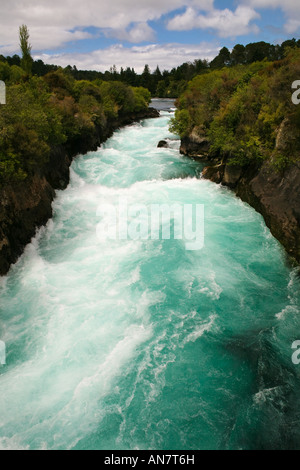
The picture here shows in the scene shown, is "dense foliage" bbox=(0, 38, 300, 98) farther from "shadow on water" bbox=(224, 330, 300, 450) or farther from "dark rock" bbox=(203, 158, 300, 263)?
"shadow on water" bbox=(224, 330, 300, 450)

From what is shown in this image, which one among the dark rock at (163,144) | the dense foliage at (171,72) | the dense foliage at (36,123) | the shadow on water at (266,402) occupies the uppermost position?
the dense foliage at (171,72)

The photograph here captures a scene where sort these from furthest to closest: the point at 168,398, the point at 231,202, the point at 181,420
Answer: the point at 231,202
the point at 168,398
the point at 181,420

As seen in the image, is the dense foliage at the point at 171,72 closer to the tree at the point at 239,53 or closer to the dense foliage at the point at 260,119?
the tree at the point at 239,53

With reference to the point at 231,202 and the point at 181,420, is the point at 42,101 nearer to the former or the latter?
the point at 231,202

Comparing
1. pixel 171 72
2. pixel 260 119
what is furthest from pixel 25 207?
pixel 171 72

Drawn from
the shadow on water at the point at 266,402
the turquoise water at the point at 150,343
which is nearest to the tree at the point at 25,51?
the turquoise water at the point at 150,343
